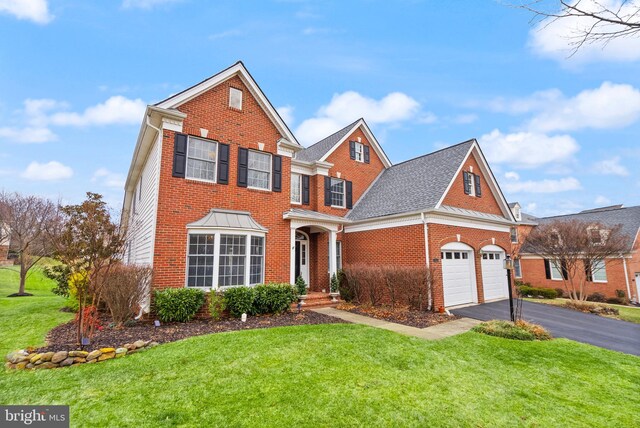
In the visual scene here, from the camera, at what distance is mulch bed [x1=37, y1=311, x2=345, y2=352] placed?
645 centimetres

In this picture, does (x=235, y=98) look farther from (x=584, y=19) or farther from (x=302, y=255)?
(x=584, y=19)

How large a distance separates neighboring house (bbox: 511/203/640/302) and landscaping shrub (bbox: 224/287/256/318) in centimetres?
1835

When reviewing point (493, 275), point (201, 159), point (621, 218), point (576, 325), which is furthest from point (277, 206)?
point (621, 218)

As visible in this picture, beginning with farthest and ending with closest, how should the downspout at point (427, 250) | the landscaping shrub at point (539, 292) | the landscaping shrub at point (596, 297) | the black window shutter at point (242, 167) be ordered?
the landscaping shrub at point (539, 292) < the landscaping shrub at point (596, 297) < the downspout at point (427, 250) < the black window shutter at point (242, 167)

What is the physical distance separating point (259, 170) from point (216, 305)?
17.6ft

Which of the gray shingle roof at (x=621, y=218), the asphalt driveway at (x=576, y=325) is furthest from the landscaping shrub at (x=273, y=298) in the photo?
the gray shingle roof at (x=621, y=218)

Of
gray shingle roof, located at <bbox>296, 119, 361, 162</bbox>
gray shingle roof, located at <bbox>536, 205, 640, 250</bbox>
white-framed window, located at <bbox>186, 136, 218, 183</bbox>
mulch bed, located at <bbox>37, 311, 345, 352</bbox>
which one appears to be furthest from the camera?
gray shingle roof, located at <bbox>536, 205, 640, 250</bbox>

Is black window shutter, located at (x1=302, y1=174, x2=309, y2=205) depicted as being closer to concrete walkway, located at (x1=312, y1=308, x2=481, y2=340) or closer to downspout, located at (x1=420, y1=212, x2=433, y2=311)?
downspout, located at (x1=420, y1=212, x2=433, y2=311)

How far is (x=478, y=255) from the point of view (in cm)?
1378

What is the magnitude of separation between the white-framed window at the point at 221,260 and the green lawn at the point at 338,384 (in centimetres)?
301

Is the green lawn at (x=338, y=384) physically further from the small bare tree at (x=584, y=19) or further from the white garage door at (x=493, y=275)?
the white garage door at (x=493, y=275)

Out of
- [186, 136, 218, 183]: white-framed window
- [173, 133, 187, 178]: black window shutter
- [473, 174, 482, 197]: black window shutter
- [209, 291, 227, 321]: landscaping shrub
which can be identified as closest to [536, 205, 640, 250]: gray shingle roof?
[473, 174, 482, 197]: black window shutter

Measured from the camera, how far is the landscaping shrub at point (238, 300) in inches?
371

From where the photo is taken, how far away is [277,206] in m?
11.8
